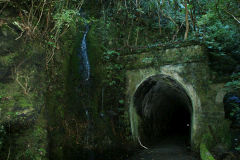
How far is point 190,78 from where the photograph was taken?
7070 millimetres

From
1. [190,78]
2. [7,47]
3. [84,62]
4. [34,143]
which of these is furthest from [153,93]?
[7,47]

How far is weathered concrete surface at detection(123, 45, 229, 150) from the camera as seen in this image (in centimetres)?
661

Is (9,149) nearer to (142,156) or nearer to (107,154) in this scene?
(107,154)

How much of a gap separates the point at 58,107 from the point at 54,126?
2.36 feet

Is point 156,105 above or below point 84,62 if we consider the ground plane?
below

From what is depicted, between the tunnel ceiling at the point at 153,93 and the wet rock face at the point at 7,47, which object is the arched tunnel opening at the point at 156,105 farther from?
the wet rock face at the point at 7,47

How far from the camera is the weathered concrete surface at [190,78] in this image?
21.7ft

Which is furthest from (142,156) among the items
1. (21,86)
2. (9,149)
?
(21,86)

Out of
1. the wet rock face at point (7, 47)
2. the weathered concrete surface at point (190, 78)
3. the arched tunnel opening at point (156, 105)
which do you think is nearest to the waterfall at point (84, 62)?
the weathered concrete surface at point (190, 78)

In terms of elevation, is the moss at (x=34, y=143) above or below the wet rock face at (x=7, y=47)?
below

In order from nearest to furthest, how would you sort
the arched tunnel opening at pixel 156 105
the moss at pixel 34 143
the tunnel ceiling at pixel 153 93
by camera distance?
the moss at pixel 34 143
the tunnel ceiling at pixel 153 93
the arched tunnel opening at pixel 156 105

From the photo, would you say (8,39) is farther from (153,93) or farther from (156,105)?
(156,105)

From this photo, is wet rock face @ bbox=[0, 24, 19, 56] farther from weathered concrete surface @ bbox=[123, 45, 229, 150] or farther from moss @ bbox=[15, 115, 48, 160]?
weathered concrete surface @ bbox=[123, 45, 229, 150]

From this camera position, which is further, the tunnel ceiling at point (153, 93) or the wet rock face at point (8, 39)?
the tunnel ceiling at point (153, 93)
